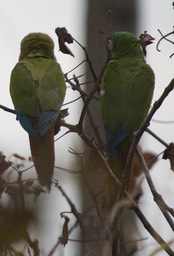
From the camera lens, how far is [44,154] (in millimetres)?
3916

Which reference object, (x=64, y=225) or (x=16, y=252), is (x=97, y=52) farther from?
(x=16, y=252)

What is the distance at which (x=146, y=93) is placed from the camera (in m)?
4.28

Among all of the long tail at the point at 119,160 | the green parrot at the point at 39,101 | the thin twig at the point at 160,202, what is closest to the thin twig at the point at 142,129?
the thin twig at the point at 160,202

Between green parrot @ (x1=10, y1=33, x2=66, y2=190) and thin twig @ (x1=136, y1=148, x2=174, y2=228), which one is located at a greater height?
green parrot @ (x1=10, y1=33, x2=66, y2=190)

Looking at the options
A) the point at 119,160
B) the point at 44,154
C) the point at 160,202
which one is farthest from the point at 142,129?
the point at 119,160

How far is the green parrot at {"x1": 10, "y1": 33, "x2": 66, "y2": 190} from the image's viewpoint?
3.92m

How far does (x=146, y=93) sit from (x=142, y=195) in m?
0.86

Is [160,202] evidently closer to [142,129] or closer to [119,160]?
[142,129]

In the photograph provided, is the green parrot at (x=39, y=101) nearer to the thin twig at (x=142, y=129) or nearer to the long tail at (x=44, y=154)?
the long tail at (x=44, y=154)

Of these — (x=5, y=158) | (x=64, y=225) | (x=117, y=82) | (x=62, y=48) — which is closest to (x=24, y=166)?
(x=5, y=158)

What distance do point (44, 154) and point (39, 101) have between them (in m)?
0.39

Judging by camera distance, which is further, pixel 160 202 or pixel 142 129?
pixel 160 202

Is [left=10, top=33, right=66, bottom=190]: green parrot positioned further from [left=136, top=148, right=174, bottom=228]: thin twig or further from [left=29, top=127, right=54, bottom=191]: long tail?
[left=136, top=148, right=174, bottom=228]: thin twig

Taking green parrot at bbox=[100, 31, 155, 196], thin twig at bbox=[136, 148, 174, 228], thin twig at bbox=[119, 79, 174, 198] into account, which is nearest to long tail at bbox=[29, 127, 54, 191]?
green parrot at bbox=[100, 31, 155, 196]
